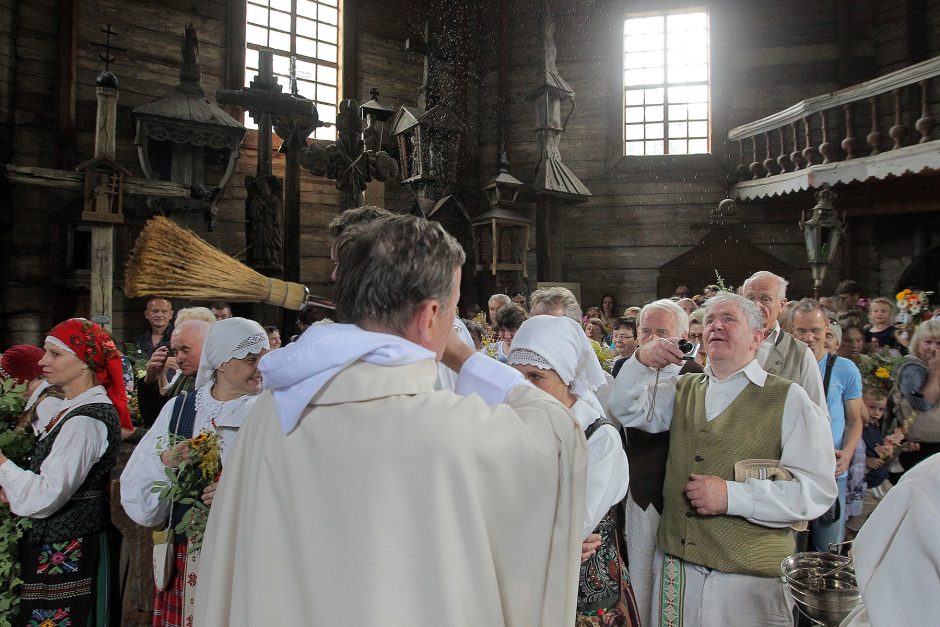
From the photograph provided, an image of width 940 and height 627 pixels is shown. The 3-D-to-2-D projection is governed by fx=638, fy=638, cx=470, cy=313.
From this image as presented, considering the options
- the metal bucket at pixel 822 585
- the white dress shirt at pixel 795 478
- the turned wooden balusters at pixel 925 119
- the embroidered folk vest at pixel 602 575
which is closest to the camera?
the metal bucket at pixel 822 585

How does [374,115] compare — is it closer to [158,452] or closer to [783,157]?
[783,157]

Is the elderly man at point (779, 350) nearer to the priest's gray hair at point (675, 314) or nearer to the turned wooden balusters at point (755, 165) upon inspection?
the priest's gray hair at point (675, 314)

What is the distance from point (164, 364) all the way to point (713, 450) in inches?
144

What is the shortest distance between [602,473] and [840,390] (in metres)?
2.68

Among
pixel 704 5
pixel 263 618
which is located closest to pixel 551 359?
pixel 263 618

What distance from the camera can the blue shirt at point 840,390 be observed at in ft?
13.0

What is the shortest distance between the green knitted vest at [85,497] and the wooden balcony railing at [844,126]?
390 inches

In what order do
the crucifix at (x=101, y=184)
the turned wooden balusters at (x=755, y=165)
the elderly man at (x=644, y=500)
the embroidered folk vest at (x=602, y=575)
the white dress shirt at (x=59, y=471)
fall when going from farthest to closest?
the turned wooden balusters at (x=755, y=165) → the crucifix at (x=101, y=184) → the elderly man at (x=644, y=500) → the white dress shirt at (x=59, y=471) → the embroidered folk vest at (x=602, y=575)

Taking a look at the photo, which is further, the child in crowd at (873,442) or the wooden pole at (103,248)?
the wooden pole at (103,248)

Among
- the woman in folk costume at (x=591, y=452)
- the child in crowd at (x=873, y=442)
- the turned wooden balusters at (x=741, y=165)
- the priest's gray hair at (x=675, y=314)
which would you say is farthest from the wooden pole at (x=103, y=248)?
the turned wooden balusters at (x=741, y=165)

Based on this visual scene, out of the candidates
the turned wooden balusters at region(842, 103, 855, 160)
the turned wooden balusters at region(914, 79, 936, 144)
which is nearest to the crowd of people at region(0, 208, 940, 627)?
the turned wooden balusters at region(914, 79, 936, 144)

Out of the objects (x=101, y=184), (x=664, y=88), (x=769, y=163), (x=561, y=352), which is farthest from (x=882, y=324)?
(x=101, y=184)

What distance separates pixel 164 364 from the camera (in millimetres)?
4477

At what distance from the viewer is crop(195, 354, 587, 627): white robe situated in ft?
4.01
